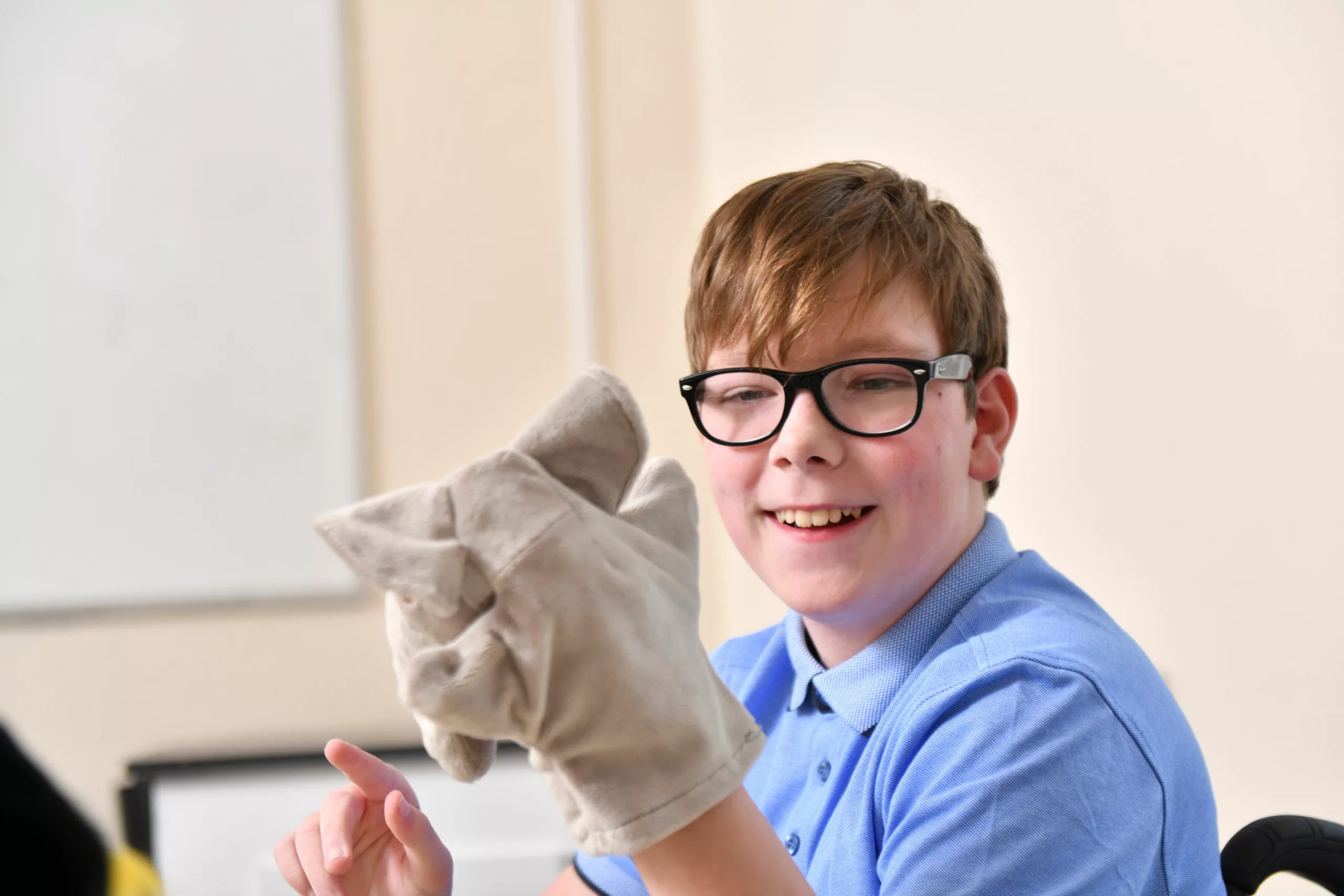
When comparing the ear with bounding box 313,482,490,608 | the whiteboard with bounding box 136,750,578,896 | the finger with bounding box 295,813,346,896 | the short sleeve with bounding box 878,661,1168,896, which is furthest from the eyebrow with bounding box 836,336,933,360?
the whiteboard with bounding box 136,750,578,896

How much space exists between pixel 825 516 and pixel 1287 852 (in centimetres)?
43

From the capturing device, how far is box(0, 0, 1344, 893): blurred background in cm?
112

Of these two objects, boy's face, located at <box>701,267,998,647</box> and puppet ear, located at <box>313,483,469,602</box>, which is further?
boy's face, located at <box>701,267,998,647</box>

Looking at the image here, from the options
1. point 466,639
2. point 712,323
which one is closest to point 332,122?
point 712,323

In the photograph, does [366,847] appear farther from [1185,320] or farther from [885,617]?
[1185,320]

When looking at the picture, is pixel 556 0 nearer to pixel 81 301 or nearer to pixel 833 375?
pixel 81 301

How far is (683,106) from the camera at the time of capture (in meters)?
1.97

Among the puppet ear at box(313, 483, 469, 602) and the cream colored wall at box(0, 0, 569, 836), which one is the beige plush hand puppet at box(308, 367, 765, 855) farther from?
the cream colored wall at box(0, 0, 569, 836)

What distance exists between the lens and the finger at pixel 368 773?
0.70 meters

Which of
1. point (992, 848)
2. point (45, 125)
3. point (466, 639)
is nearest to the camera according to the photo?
point (466, 639)

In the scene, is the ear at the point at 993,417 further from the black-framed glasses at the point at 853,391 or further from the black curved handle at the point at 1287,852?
the black curved handle at the point at 1287,852

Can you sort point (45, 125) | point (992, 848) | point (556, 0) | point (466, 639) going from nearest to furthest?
point (466, 639) → point (992, 848) → point (45, 125) → point (556, 0)

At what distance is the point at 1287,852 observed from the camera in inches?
30.5

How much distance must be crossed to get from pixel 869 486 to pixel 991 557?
139mm
